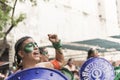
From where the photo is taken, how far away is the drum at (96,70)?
8.16 metres

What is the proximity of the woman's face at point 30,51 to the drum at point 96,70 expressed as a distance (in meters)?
3.55

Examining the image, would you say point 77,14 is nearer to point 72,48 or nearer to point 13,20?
point 72,48

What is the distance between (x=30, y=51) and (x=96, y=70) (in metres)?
3.79

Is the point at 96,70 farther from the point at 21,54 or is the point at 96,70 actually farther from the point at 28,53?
the point at 28,53

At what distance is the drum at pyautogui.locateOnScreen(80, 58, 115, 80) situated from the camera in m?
8.16

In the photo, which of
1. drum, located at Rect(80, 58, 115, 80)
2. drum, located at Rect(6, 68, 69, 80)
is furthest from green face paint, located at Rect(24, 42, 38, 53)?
drum, located at Rect(80, 58, 115, 80)

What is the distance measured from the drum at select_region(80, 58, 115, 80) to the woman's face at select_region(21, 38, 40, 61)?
3.55m

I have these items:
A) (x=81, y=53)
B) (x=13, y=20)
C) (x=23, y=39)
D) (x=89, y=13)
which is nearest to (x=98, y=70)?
(x=23, y=39)

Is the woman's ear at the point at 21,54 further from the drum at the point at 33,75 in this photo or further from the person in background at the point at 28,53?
the drum at the point at 33,75

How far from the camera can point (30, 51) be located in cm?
457

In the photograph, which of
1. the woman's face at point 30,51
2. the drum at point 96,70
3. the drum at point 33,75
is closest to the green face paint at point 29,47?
the woman's face at point 30,51

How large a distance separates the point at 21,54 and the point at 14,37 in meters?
25.4

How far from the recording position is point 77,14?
42.0m

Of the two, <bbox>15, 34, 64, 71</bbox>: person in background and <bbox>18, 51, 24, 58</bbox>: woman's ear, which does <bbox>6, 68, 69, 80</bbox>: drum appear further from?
<bbox>18, 51, 24, 58</bbox>: woman's ear
